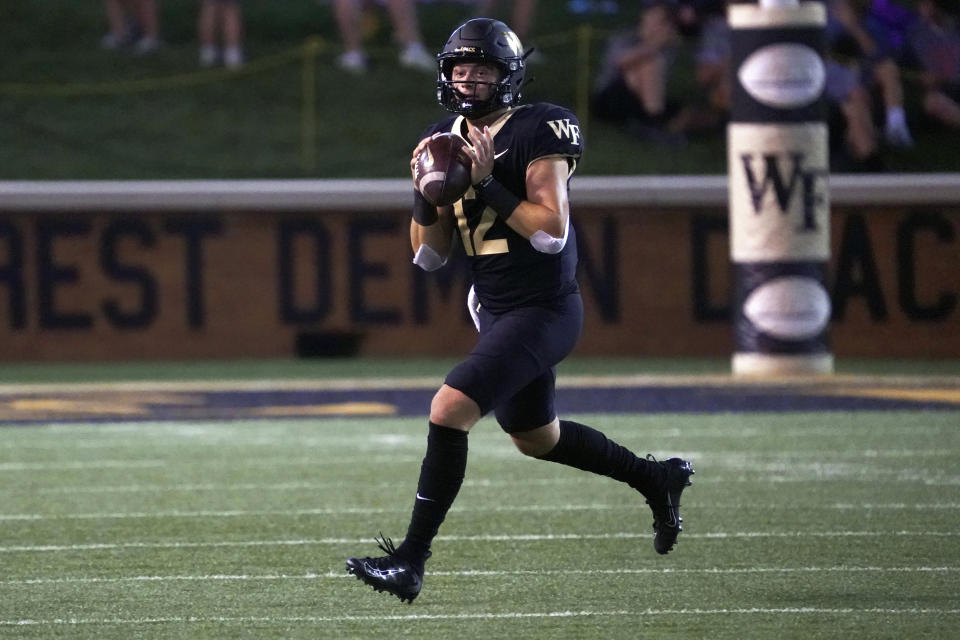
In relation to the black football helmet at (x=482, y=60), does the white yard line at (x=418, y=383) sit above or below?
below

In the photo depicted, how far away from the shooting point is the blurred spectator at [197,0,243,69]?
17.5m

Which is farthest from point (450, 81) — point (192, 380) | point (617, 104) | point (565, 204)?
point (617, 104)

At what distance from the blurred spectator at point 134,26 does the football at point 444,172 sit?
13.2 metres

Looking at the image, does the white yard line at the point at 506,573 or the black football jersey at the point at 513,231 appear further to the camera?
the white yard line at the point at 506,573

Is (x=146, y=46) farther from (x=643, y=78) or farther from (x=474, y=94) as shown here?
(x=474, y=94)

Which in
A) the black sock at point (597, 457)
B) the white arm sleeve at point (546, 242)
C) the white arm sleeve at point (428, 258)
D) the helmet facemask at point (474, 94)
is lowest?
the black sock at point (597, 457)

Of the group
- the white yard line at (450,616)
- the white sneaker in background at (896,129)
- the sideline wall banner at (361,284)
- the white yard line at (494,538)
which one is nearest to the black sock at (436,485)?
the white yard line at (450,616)

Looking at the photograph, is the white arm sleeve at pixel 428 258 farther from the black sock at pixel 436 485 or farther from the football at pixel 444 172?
the black sock at pixel 436 485

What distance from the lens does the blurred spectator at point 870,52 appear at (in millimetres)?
16641

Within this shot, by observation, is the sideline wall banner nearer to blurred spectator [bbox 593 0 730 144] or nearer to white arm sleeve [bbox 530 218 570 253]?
blurred spectator [bbox 593 0 730 144]

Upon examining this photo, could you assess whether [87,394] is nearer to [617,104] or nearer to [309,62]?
[309,62]

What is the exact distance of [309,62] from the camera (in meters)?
16.8

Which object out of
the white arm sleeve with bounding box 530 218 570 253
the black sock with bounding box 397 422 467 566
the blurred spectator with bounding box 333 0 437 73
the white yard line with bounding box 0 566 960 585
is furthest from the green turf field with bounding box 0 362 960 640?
the blurred spectator with bounding box 333 0 437 73

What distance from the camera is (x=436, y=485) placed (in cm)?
549
